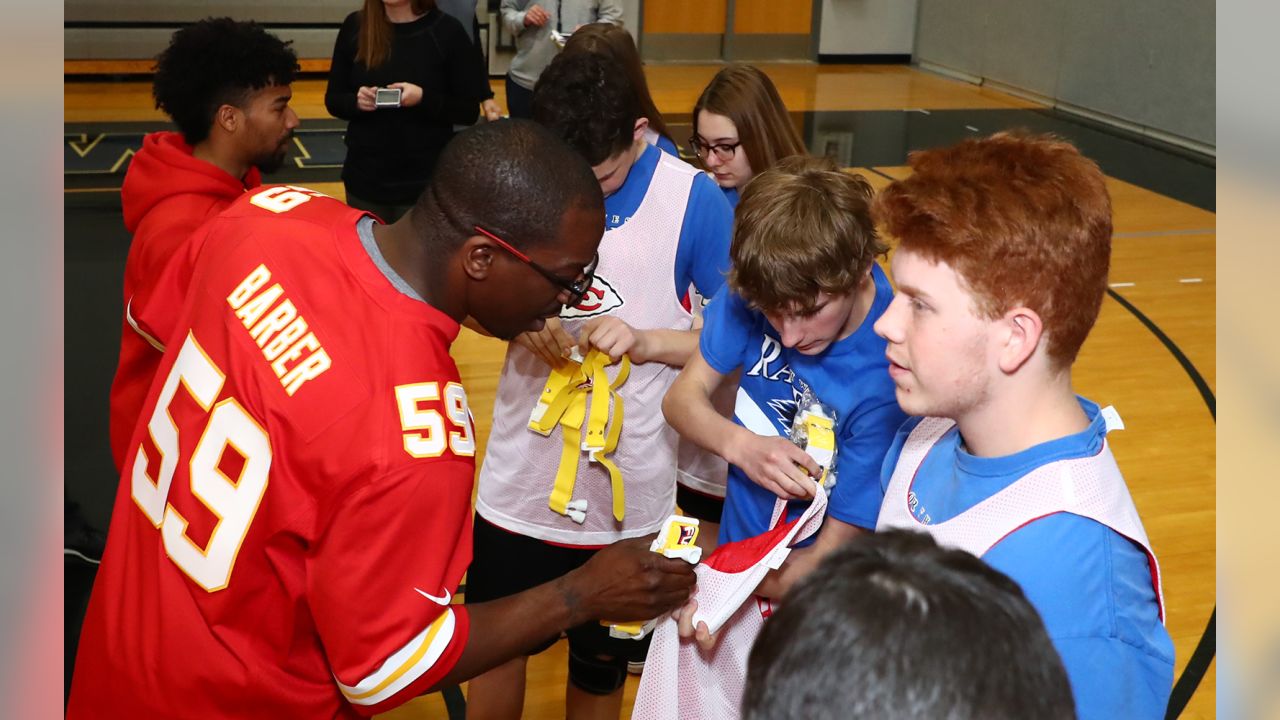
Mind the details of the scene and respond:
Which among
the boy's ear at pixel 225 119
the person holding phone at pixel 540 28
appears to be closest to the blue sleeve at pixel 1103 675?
the boy's ear at pixel 225 119

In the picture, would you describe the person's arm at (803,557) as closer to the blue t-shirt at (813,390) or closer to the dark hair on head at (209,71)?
the blue t-shirt at (813,390)

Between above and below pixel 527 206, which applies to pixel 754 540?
below

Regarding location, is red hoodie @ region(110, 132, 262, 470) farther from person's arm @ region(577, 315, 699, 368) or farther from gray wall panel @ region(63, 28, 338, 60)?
gray wall panel @ region(63, 28, 338, 60)

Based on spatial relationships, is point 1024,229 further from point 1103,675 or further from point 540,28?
point 540,28

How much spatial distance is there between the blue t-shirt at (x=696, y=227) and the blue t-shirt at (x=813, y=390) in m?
0.41

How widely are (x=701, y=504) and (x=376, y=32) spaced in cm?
317

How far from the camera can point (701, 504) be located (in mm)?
3469

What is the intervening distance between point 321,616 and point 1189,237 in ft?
28.7

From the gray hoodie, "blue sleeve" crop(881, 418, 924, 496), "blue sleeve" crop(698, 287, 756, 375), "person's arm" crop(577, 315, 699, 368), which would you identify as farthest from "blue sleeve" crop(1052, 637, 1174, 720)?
the gray hoodie

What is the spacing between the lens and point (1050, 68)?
13992 millimetres

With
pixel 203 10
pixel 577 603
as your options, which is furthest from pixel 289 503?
pixel 203 10

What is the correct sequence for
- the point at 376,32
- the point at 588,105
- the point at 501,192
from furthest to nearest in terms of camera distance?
the point at 376,32 < the point at 588,105 < the point at 501,192
